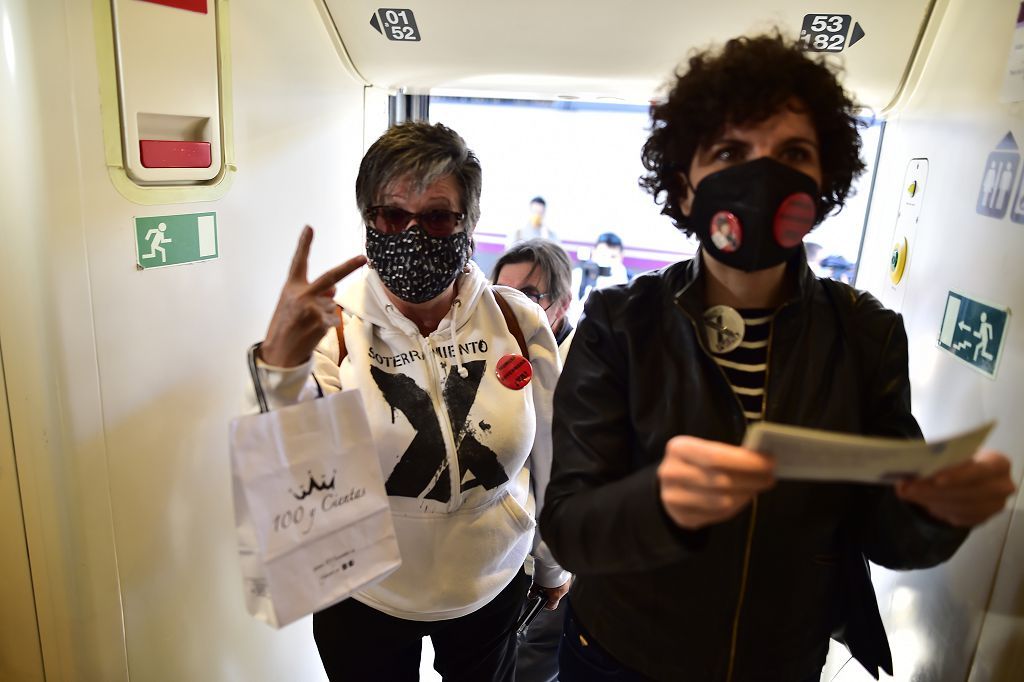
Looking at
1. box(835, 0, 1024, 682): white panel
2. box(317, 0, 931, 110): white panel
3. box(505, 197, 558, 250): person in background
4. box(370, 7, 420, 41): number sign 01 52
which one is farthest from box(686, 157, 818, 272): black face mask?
box(505, 197, 558, 250): person in background

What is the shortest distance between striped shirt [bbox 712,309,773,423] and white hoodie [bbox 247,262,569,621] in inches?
21.8

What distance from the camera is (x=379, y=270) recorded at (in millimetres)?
1356

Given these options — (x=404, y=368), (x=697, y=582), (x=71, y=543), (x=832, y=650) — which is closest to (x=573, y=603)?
(x=697, y=582)

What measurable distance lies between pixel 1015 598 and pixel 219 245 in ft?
5.63

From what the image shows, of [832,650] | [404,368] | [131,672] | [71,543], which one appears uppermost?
[404,368]

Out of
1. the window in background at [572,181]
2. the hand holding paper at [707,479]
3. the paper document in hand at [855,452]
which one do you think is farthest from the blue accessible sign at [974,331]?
the window in background at [572,181]

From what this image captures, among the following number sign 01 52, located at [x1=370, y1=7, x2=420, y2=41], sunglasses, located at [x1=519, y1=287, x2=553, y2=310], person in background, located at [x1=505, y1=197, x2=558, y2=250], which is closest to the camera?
number sign 01 52, located at [x1=370, y1=7, x2=420, y2=41]

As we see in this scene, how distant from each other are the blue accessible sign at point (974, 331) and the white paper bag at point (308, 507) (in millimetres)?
1095

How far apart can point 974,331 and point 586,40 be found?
3.99 feet

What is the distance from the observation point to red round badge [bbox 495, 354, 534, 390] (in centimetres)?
142

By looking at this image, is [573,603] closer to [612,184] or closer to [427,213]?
[427,213]

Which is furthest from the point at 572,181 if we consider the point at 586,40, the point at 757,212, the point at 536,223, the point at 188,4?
the point at 757,212

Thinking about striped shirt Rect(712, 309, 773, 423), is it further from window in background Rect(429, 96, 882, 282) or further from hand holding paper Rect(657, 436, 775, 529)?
window in background Rect(429, 96, 882, 282)

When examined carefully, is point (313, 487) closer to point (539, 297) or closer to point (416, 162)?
point (416, 162)
